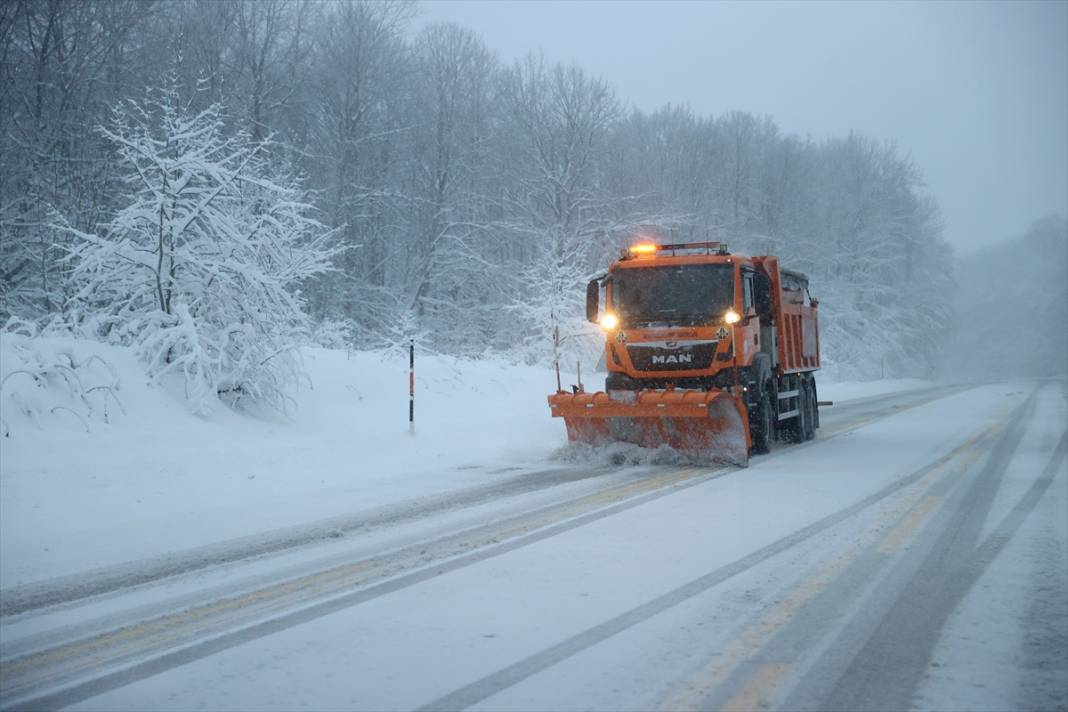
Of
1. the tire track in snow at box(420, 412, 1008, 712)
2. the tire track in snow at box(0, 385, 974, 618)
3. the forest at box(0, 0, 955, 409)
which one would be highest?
the forest at box(0, 0, 955, 409)

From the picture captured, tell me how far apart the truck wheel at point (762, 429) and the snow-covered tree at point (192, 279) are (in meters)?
6.84

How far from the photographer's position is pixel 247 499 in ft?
30.0

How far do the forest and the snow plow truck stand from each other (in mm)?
4675

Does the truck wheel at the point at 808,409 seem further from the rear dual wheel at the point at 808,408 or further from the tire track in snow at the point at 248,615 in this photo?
the tire track in snow at the point at 248,615

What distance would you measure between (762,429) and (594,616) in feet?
28.9

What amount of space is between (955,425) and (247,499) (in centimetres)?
1442

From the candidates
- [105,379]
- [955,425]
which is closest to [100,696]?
[105,379]

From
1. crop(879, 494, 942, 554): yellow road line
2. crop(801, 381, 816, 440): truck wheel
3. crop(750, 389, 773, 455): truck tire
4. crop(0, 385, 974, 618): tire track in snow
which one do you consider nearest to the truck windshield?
crop(750, 389, 773, 455): truck tire

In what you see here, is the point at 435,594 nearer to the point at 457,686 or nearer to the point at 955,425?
the point at 457,686

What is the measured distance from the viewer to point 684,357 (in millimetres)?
12430

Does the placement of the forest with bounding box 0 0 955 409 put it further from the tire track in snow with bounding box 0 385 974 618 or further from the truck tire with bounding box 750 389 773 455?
the truck tire with bounding box 750 389 773 455

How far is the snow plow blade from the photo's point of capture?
1153 cm

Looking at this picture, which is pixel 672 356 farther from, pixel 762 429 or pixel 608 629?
pixel 608 629

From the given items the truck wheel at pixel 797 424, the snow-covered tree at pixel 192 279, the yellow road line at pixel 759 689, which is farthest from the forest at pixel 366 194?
the yellow road line at pixel 759 689
